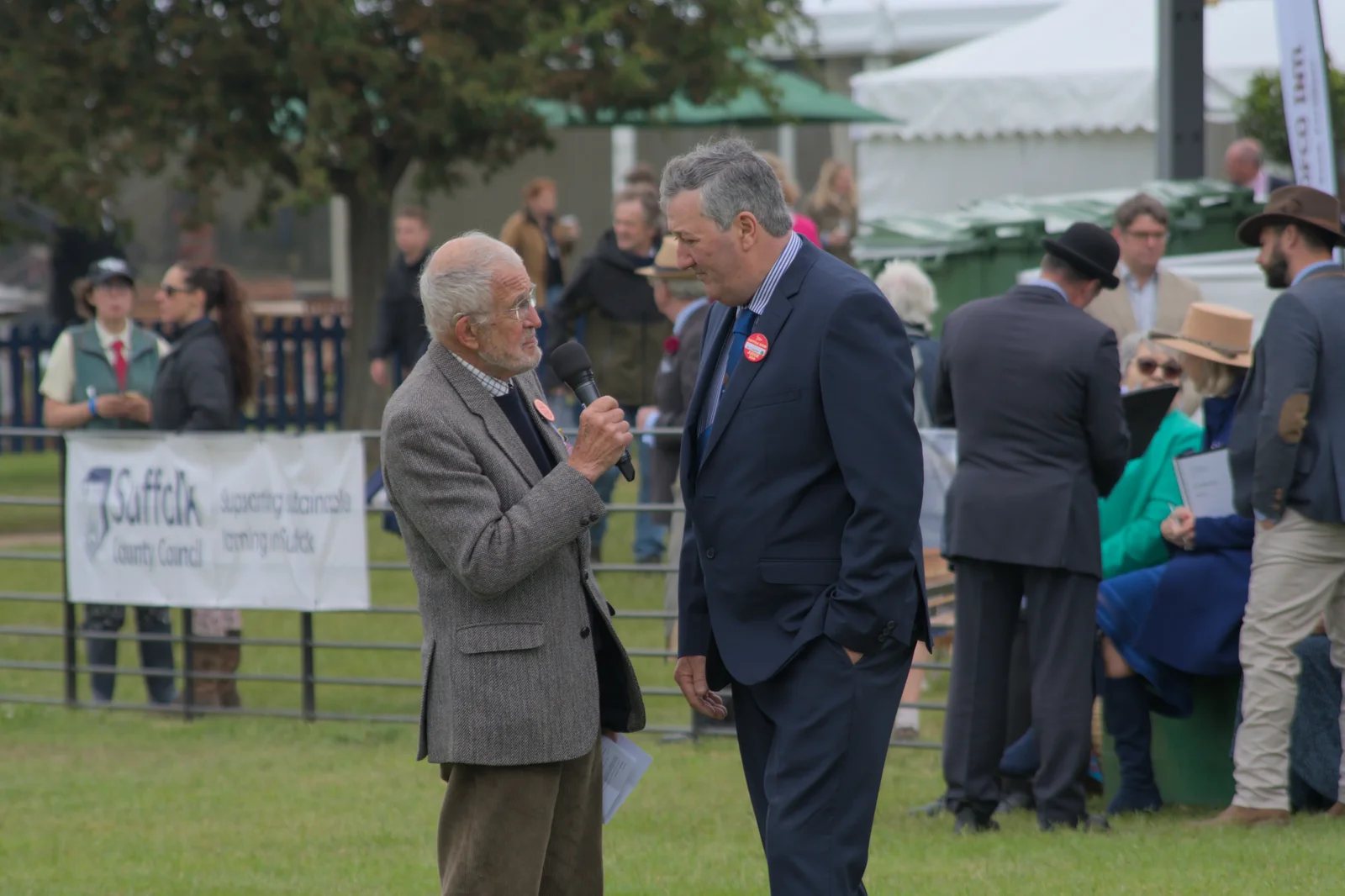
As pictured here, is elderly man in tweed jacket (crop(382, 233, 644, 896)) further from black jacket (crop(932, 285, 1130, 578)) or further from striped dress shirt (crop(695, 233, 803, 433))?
black jacket (crop(932, 285, 1130, 578))

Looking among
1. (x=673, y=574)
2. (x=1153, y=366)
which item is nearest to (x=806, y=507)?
(x=1153, y=366)

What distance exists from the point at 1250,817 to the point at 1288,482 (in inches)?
48.3

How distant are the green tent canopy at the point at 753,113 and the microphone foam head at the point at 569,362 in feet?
44.7

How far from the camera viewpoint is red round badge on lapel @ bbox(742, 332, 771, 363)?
4105 mm

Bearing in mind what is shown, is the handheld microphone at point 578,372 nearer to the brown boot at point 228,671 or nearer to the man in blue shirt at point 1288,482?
the man in blue shirt at point 1288,482

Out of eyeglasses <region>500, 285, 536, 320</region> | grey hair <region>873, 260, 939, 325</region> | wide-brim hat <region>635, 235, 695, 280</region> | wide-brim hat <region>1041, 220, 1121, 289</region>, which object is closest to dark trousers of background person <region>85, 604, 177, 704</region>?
wide-brim hat <region>635, 235, 695, 280</region>

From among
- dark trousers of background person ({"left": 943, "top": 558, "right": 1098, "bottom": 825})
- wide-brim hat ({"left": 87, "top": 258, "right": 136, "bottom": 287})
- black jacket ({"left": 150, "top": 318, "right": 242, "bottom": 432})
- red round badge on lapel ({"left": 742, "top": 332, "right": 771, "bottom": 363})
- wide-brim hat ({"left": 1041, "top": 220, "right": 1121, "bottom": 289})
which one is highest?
wide-brim hat ({"left": 1041, "top": 220, "right": 1121, "bottom": 289})

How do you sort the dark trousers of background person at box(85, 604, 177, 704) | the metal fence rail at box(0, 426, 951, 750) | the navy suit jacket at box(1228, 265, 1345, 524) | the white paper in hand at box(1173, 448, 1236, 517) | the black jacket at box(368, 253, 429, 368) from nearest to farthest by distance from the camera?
the navy suit jacket at box(1228, 265, 1345, 524) → the white paper in hand at box(1173, 448, 1236, 517) → the metal fence rail at box(0, 426, 951, 750) → the dark trousers of background person at box(85, 604, 177, 704) → the black jacket at box(368, 253, 429, 368)

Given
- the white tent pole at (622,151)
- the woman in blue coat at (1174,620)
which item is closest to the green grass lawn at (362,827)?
the woman in blue coat at (1174,620)

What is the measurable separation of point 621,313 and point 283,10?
570cm

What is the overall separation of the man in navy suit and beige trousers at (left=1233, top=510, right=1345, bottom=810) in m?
2.68

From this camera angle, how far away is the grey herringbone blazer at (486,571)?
13.1ft

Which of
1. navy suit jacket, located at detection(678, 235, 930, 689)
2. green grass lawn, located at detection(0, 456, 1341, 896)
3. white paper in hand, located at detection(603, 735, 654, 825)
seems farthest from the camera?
green grass lawn, located at detection(0, 456, 1341, 896)

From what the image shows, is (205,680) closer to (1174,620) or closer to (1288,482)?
(1174,620)
